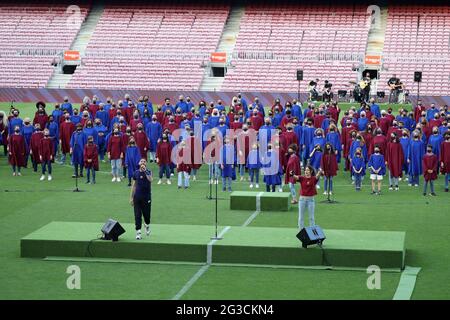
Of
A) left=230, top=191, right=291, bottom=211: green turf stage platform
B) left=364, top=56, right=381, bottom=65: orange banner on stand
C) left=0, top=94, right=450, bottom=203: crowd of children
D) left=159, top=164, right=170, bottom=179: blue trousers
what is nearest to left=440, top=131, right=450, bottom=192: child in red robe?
left=0, top=94, right=450, bottom=203: crowd of children

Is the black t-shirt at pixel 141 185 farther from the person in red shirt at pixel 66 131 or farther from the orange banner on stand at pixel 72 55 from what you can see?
the orange banner on stand at pixel 72 55

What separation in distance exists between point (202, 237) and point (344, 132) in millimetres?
13895

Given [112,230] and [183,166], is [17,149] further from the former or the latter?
[112,230]

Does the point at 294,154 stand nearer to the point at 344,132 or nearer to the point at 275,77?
the point at 344,132

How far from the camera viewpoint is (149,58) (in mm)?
60125

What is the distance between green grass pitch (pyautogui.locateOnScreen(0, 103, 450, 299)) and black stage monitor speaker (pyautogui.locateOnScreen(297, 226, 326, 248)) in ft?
1.88

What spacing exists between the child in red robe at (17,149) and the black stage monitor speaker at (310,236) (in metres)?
15.6

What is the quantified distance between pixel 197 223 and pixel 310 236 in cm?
573

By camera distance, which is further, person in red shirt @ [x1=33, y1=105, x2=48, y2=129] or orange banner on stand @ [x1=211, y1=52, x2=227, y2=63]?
orange banner on stand @ [x1=211, y1=52, x2=227, y2=63]

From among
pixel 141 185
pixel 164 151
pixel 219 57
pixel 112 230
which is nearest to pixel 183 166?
pixel 164 151

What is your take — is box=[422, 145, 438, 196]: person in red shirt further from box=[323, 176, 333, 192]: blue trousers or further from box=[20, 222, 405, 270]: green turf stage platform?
box=[20, 222, 405, 270]: green turf stage platform

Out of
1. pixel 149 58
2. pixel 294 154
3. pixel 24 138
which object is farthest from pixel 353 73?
pixel 294 154

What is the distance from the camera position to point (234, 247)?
21.1m

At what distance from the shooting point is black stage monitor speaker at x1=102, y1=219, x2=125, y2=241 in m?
21.3
